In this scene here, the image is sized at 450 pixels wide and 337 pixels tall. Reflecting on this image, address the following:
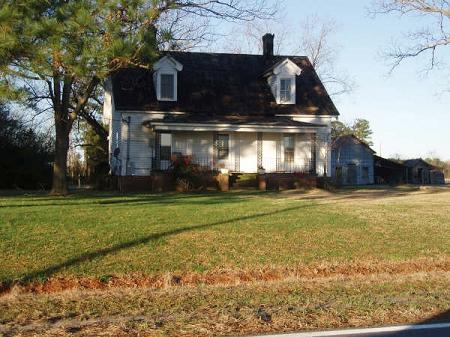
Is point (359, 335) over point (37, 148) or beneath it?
beneath

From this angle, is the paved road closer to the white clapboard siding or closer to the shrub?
the shrub

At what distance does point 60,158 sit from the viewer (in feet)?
70.5

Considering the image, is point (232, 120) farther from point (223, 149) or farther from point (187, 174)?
point (187, 174)

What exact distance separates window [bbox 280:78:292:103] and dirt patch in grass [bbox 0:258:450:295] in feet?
65.9

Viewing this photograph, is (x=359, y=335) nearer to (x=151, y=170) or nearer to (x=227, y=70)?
(x=151, y=170)

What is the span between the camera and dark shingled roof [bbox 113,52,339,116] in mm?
27781

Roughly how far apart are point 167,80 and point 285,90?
5935mm

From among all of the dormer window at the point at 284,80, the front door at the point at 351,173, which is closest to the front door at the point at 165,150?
the dormer window at the point at 284,80

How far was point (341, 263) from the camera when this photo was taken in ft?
31.4

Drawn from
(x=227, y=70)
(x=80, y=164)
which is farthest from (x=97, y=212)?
(x=80, y=164)

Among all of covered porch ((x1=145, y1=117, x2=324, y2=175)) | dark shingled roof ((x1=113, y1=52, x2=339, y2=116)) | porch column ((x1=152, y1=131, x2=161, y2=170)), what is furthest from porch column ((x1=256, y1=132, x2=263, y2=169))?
porch column ((x1=152, y1=131, x2=161, y2=170))

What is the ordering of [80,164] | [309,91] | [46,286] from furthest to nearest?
[80,164], [309,91], [46,286]

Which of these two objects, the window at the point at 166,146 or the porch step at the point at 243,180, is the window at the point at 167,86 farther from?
the porch step at the point at 243,180

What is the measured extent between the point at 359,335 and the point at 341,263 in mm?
3766
